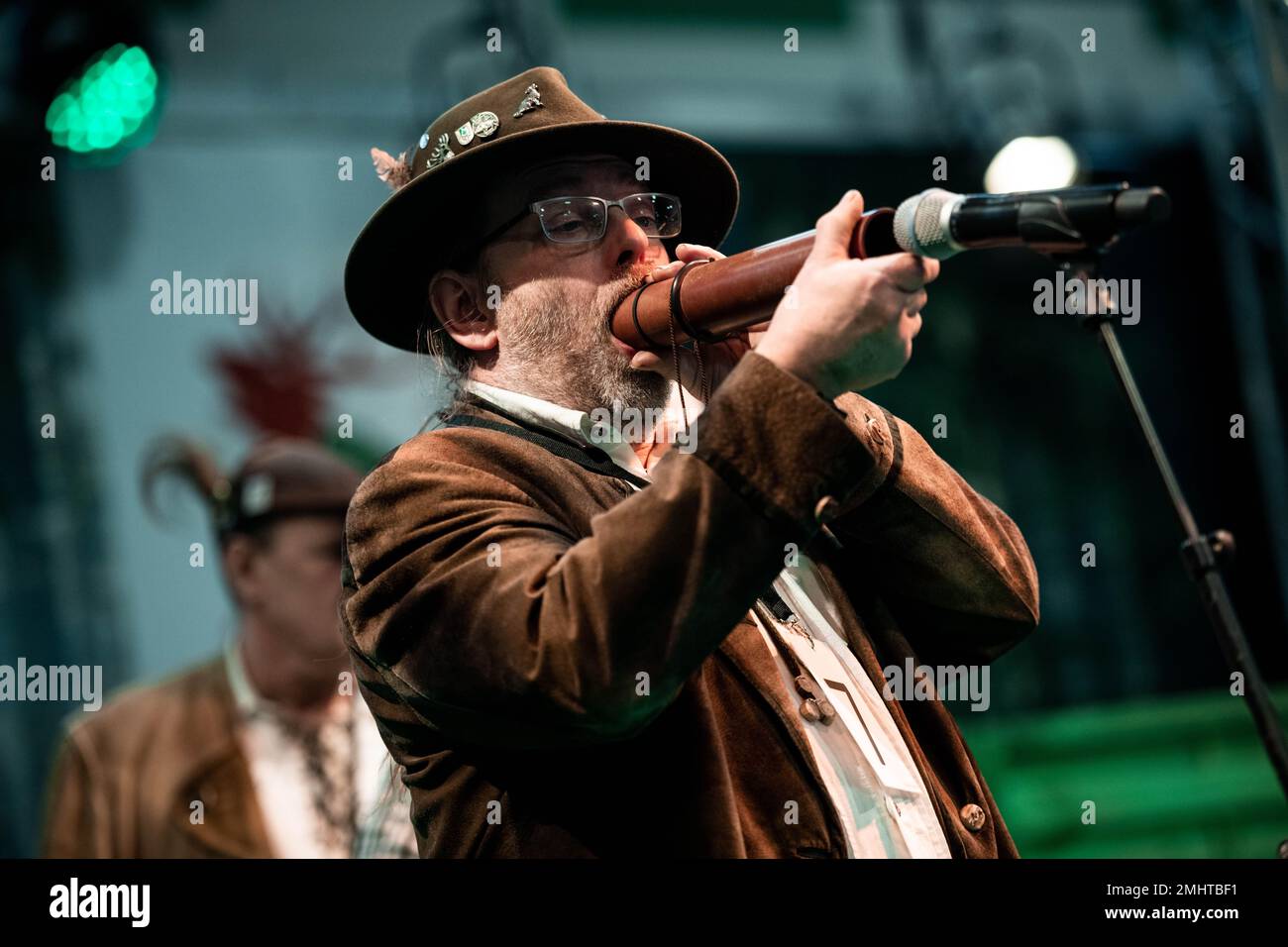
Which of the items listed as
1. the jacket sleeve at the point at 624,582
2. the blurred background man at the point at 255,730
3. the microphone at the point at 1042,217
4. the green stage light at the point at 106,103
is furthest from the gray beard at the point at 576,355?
the green stage light at the point at 106,103

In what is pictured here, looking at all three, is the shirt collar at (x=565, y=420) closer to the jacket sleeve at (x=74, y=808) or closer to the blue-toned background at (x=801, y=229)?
the jacket sleeve at (x=74, y=808)

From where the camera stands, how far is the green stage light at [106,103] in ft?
15.8

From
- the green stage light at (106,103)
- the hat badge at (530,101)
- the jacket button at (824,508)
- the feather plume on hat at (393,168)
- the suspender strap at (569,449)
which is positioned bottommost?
the jacket button at (824,508)

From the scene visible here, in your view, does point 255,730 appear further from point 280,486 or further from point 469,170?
point 469,170

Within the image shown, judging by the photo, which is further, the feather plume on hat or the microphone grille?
the feather plume on hat

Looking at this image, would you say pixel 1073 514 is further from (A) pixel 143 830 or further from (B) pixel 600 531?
(B) pixel 600 531

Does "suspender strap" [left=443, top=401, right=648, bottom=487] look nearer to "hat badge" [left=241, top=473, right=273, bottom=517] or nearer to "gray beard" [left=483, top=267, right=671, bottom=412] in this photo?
"gray beard" [left=483, top=267, right=671, bottom=412]

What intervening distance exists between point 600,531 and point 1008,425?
5.23 m

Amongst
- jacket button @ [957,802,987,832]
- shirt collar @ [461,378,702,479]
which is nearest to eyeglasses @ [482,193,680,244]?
shirt collar @ [461,378,702,479]

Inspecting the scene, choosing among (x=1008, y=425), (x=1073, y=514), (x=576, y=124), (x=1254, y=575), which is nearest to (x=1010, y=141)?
(x=1008, y=425)

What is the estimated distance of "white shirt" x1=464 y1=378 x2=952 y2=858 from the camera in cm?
187

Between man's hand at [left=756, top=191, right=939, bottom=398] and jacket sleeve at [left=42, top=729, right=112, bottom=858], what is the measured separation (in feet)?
11.3

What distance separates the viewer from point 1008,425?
650cm

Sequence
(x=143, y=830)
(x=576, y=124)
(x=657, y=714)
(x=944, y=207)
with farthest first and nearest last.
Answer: (x=143, y=830) → (x=576, y=124) → (x=657, y=714) → (x=944, y=207)
